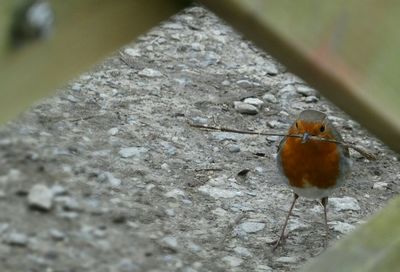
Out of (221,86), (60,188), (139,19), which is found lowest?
(221,86)

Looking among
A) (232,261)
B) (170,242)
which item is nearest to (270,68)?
(232,261)

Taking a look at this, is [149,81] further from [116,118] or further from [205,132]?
[116,118]

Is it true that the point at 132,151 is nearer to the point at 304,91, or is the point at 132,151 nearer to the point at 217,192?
the point at 217,192

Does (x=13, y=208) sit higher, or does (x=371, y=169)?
(x=13, y=208)

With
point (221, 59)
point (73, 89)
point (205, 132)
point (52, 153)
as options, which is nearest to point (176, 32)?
point (221, 59)

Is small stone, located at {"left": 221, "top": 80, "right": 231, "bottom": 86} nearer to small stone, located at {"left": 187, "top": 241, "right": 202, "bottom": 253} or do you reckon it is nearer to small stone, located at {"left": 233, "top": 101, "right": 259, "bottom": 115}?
small stone, located at {"left": 233, "top": 101, "right": 259, "bottom": 115}

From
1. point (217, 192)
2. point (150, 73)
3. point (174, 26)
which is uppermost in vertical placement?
point (174, 26)

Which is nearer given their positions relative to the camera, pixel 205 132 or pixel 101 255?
pixel 101 255
